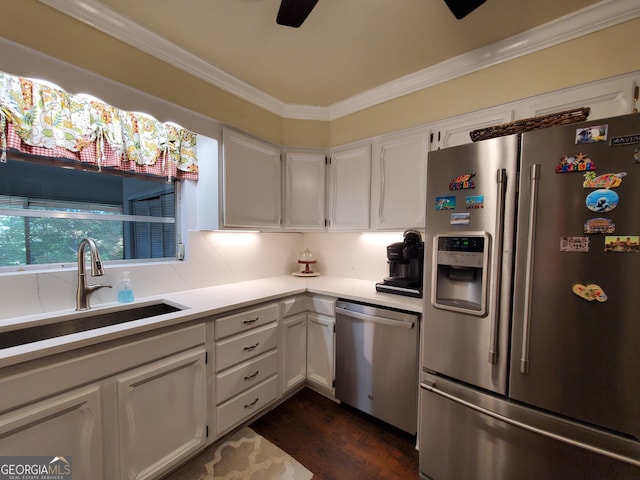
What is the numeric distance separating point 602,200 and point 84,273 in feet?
7.98

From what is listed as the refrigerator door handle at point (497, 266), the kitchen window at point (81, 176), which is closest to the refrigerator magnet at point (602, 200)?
the refrigerator door handle at point (497, 266)

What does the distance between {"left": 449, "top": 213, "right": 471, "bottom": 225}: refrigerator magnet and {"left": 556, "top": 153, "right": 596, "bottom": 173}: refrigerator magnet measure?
351mm

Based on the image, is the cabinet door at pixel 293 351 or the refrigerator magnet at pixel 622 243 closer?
the refrigerator magnet at pixel 622 243

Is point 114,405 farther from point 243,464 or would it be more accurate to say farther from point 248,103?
point 248,103

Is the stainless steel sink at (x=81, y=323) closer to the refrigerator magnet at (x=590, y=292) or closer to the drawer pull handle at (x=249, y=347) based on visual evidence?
the drawer pull handle at (x=249, y=347)

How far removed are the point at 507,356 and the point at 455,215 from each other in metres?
0.65

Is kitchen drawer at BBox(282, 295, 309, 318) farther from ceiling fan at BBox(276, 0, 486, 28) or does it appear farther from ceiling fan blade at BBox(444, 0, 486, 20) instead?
ceiling fan blade at BBox(444, 0, 486, 20)

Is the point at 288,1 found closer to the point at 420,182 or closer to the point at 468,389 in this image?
the point at 420,182

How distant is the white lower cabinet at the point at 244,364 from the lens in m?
1.58

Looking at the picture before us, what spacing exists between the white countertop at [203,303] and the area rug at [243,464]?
0.86m

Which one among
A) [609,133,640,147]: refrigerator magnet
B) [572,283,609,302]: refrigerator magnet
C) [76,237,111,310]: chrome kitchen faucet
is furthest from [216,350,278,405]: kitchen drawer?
[609,133,640,147]: refrigerator magnet

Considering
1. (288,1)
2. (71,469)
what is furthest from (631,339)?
(71,469)

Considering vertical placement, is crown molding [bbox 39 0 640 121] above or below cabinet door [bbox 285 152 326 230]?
above

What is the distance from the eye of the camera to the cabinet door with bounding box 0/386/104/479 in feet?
3.06
